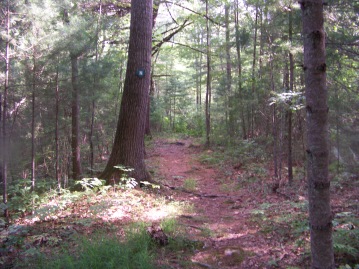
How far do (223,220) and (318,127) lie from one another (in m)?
3.89

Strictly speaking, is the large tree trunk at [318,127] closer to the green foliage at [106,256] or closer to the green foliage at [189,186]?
the green foliage at [106,256]

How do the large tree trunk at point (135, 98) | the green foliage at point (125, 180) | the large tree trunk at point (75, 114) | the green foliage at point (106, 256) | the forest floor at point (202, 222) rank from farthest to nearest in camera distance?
the large tree trunk at point (75, 114) < the large tree trunk at point (135, 98) < the green foliage at point (125, 180) < the forest floor at point (202, 222) < the green foliage at point (106, 256)

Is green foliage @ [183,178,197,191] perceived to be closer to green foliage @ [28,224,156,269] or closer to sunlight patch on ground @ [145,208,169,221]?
sunlight patch on ground @ [145,208,169,221]

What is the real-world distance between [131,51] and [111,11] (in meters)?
7.71

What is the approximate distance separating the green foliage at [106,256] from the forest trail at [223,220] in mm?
702

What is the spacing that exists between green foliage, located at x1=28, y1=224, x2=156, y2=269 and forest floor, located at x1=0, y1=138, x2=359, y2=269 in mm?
209

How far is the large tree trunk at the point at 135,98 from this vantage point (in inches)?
275

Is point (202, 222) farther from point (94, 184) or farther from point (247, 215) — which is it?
point (94, 184)

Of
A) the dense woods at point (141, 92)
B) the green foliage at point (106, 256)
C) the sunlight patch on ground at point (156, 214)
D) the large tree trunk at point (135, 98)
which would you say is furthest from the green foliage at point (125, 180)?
the green foliage at point (106, 256)

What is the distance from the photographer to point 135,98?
7.05 metres

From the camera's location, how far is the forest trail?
3674 millimetres

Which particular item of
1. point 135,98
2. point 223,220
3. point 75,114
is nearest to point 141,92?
point 135,98

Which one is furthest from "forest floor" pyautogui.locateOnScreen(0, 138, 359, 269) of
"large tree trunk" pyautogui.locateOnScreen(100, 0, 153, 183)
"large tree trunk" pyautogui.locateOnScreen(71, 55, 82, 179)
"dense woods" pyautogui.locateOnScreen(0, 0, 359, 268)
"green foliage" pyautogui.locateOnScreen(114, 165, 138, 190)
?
"large tree trunk" pyautogui.locateOnScreen(71, 55, 82, 179)

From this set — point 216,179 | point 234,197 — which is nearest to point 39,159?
point 216,179
